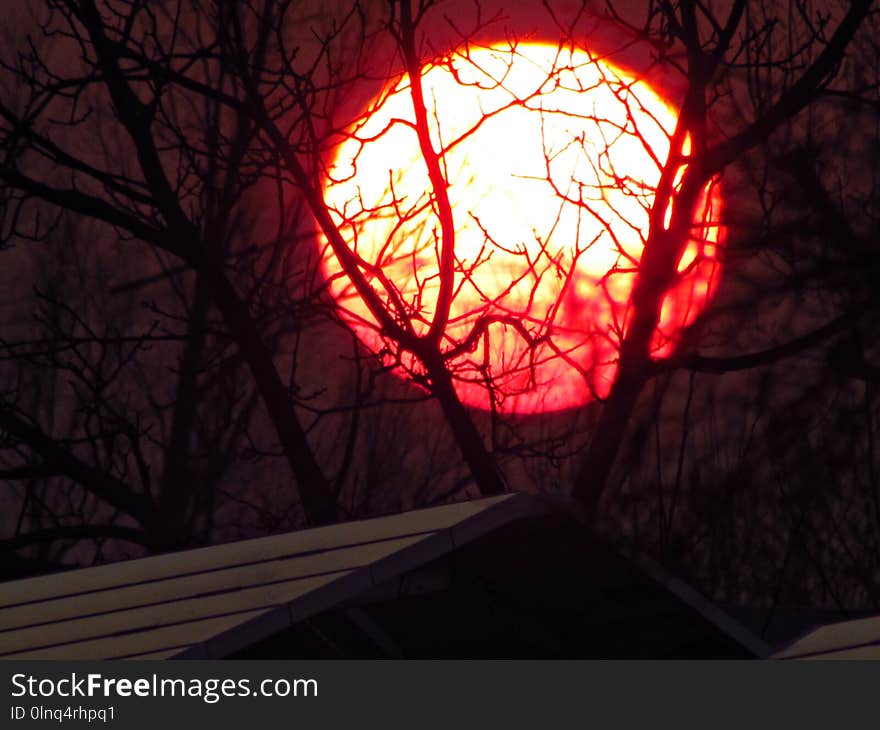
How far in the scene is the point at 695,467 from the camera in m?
13.2

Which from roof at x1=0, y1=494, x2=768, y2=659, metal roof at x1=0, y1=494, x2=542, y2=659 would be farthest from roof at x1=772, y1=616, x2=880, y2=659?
metal roof at x1=0, y1=494, x2=542, y2=659

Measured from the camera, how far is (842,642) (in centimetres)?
448

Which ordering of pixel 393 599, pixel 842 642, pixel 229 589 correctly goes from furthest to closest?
pixel 393 599 → pixel 229 589 → pixel 842 642

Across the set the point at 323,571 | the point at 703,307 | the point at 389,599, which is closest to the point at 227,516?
the point at 703,307

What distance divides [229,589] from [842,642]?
6.49 feet

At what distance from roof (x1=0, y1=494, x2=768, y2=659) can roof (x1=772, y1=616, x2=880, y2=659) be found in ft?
2.89

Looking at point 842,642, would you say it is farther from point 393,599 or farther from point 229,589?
point 393,599

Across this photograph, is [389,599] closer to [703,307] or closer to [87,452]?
[703,307]

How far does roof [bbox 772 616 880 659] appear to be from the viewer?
13.8 feet

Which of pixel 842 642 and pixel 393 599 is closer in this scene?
pixel 842 642

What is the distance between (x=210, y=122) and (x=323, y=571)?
38.2 ft

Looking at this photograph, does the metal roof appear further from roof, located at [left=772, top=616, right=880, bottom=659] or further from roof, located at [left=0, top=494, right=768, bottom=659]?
roof, located at [left=772, top=616, right=880, bottom=659]

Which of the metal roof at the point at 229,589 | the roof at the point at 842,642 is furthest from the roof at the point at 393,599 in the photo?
the roof at the point at 842,642

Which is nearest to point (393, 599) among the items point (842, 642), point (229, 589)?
point (229, 589)
